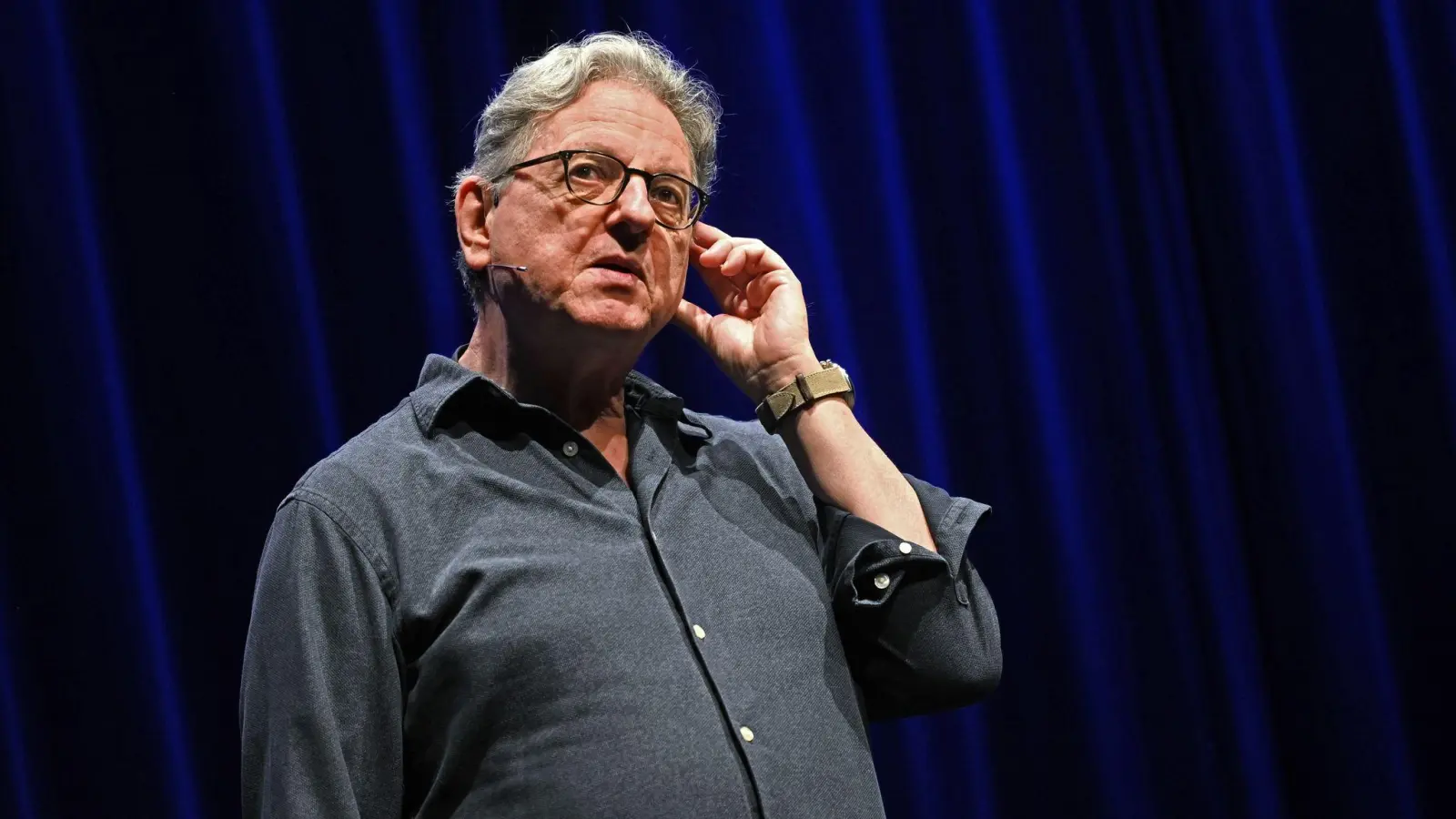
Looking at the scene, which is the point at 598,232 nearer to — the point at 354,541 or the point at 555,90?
the point at 555,90

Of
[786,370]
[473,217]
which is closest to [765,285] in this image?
[786,370]

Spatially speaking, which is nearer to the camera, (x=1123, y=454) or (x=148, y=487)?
(x=148, y=487)

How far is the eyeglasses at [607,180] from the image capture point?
1.37 metres

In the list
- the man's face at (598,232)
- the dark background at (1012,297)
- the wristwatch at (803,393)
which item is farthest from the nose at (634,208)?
the dark background at (1012,297)

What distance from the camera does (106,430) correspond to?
171 centimetres

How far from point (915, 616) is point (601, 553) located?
338 mm

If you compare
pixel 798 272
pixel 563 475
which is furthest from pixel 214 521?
pixel 798 272

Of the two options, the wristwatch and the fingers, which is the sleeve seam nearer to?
the wristwatch

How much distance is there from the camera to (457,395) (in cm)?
130

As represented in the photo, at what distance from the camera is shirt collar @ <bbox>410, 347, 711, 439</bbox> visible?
130 cm

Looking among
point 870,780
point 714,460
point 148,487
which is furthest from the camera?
point 148,487

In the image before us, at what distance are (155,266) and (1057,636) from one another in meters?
1.47

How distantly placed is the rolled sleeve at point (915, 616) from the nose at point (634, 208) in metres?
0.38

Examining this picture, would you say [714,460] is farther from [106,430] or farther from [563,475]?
[106,430]
